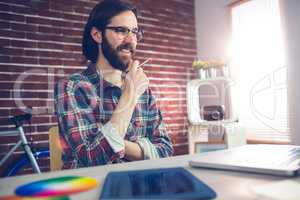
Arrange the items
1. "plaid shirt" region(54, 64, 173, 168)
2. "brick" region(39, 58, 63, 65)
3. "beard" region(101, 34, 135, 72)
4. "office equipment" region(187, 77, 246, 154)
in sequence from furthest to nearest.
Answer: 1. "office equipment" region(187, 77, 246, 154)
2. "brick" region(39, 58, 63, 65)
3. "beard" region(101, 34, 135, 72)
4. "plaid shirt" region(54, 64, 173, 168)

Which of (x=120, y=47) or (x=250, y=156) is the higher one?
(x=120, y=47)

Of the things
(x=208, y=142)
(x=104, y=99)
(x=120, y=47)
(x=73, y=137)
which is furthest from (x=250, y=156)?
(x=208, y=142)

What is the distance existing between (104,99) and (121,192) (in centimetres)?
104

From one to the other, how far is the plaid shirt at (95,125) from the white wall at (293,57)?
1417 millimetres

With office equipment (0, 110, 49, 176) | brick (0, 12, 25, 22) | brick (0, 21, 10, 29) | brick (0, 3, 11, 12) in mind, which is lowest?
office equipment (0, 110, 49, 176)

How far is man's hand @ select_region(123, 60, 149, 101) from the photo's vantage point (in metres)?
1.52

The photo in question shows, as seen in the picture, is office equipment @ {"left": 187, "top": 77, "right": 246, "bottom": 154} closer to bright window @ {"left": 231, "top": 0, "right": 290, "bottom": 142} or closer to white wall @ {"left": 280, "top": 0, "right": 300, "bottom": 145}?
bright window @ {"left": 231, "top": 0, "right": 290, "bottom": 142}

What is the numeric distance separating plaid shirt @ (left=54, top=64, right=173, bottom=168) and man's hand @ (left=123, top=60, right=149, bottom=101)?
65 millimetres

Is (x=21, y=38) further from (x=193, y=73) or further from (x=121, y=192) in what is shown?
(x=121, y=192)

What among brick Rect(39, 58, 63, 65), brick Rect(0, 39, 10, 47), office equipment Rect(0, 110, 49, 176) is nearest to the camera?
office equipment Rect(0, 110, 49, 176)

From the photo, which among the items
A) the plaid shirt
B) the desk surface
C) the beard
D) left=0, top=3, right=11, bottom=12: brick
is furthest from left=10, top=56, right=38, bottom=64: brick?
the desk surface

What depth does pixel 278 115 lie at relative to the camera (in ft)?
9.11

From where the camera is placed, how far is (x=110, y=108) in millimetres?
1539

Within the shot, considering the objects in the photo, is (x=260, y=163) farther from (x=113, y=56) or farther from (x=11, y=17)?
(x=11, y=17)
